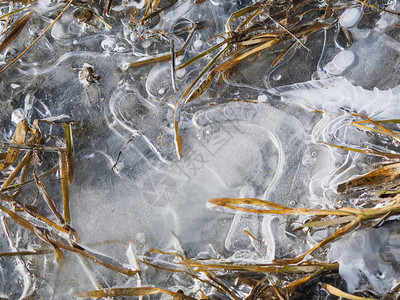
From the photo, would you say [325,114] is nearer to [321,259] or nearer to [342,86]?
[342,86]

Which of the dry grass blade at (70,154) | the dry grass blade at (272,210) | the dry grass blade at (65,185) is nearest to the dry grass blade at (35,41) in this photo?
the dry grass blade at (70,154)

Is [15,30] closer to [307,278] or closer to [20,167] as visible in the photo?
[20,167]

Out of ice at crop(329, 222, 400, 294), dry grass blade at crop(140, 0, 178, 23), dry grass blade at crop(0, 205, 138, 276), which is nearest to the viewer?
ice at crop(329, 222, 400, 294)

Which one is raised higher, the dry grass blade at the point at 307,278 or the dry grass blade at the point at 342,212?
the dry grass blade at the point at 342,212

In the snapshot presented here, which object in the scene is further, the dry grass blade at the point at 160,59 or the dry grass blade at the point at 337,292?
the dry grass blade at the point at 160,59

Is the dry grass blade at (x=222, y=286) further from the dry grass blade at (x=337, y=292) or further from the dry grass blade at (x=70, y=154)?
the dry grass blade at (x=70, y=154)

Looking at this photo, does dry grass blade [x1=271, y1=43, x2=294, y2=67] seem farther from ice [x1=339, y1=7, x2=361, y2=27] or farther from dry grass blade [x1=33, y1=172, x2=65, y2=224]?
dry grass blade [x1=33, y1=172, x2=65, y2=224]

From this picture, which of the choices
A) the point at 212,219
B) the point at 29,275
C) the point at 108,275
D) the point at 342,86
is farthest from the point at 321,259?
the point at 29,275

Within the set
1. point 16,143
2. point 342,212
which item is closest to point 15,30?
point 16,143

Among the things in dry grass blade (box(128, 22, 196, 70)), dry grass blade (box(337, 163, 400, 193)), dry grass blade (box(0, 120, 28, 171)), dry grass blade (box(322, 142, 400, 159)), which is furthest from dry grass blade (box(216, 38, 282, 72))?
dry grass blade (box(0, 120, 28, 171))
